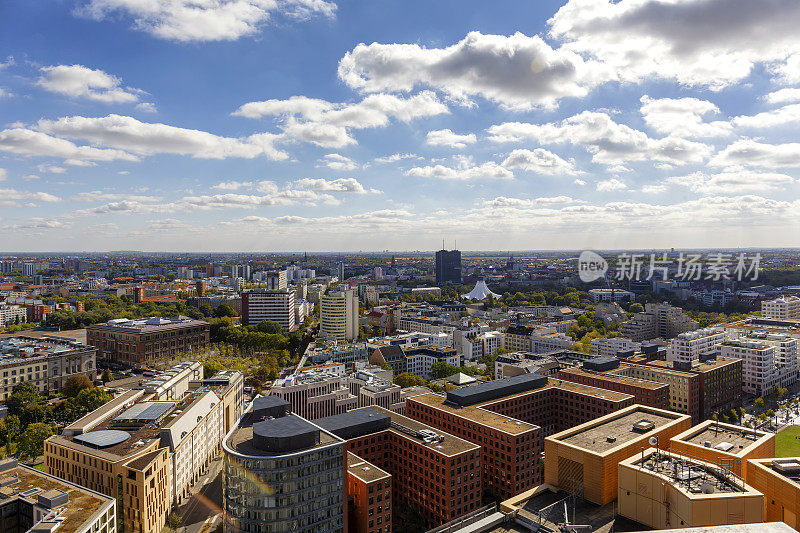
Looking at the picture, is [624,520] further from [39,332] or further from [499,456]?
[39,332]

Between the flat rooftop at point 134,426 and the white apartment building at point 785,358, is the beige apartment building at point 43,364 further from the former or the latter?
the white apartment building at point 785,358

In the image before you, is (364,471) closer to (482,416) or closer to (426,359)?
(482,416)

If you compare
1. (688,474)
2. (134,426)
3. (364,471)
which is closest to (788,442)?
(688,474)

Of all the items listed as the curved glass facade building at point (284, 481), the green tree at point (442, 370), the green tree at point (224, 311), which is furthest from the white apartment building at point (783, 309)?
the green tree at point (224, 311)

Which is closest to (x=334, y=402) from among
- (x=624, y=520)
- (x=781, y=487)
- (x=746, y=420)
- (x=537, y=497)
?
(x=537, y=497)

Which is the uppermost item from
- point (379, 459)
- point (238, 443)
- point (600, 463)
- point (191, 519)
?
point (600, 463)
